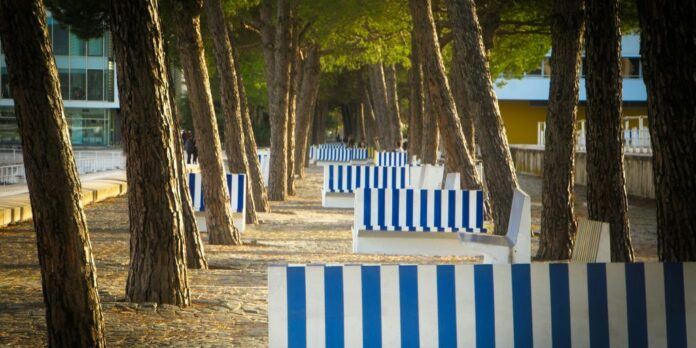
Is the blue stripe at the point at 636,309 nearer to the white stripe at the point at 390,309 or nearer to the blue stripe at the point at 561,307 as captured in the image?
the blue stripe at the point at 561,307

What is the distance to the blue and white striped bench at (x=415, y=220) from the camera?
16.2 meters

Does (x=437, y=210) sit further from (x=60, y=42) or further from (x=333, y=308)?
(x=60, y=42)

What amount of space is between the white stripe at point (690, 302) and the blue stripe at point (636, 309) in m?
0.20

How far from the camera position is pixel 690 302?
6270mm

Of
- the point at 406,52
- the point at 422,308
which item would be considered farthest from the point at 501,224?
the point at 406,52

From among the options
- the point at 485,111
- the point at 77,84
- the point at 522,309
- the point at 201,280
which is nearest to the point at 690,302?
the point at 522,309

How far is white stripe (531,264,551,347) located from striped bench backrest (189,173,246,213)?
13.7 m

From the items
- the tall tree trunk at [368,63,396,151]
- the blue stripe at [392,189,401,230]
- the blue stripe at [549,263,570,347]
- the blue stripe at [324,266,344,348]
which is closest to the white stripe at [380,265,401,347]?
the blue stripe at [324,266,344,348]

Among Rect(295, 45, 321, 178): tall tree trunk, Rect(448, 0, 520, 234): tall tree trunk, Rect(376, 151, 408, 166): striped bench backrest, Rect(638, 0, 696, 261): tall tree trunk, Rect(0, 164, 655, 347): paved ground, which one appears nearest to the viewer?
Rect(638, 0, 696, 261): tall tree trunk

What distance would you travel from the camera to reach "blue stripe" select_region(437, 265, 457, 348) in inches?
245

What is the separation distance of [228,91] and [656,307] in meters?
16.8

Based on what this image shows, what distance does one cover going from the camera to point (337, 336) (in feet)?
20.2

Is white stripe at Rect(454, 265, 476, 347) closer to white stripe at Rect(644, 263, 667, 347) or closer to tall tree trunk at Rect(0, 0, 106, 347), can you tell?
white stripe at Rect(644, 263, 667, 347)

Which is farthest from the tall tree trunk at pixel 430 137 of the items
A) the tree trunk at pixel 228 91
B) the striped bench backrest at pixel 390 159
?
the tree trunk at pixel 228 91
